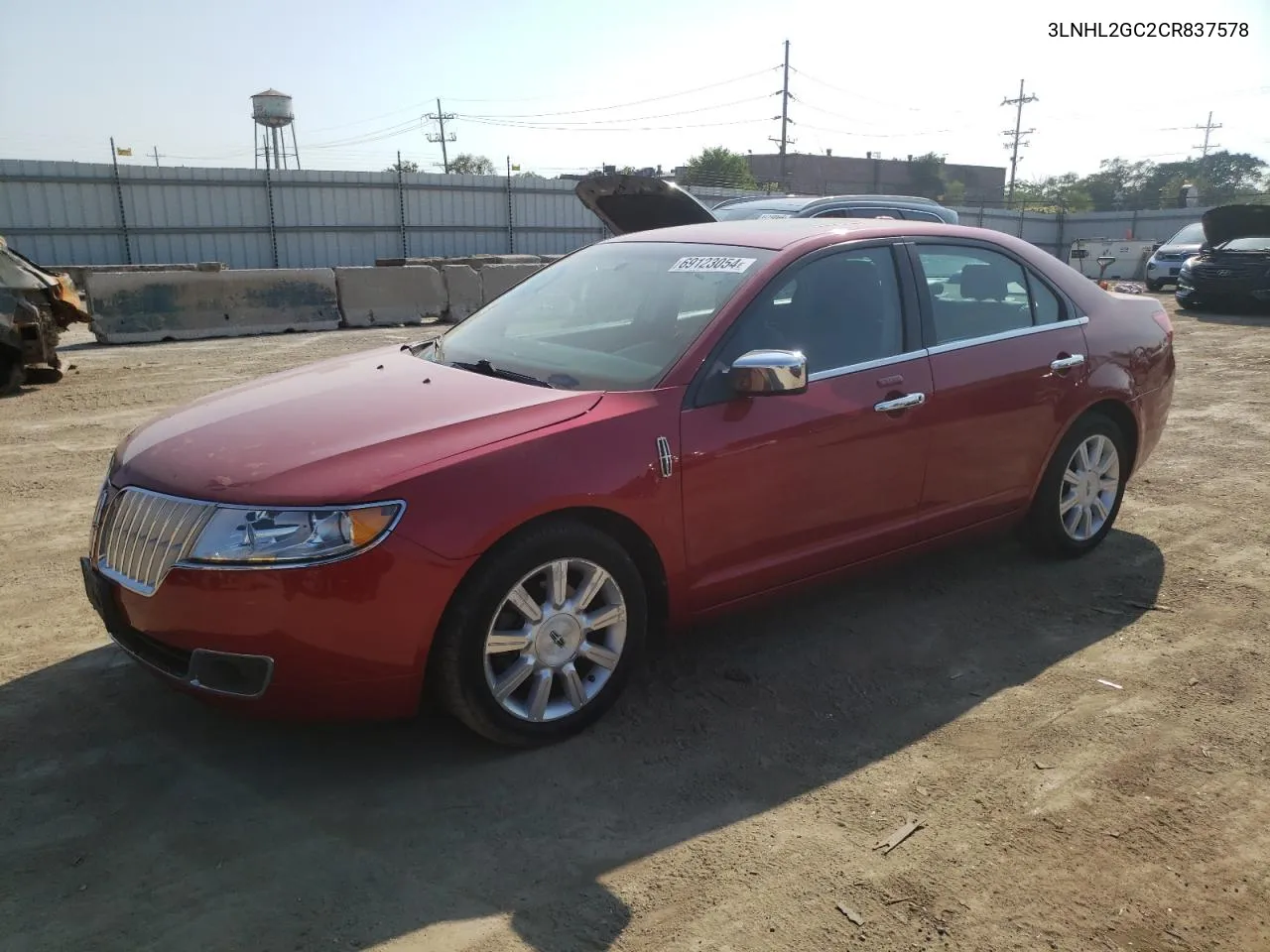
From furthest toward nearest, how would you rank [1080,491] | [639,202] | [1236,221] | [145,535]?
[1236,221]
[639,202]
[1080,491]
[145,535]

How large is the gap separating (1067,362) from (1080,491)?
691 mm

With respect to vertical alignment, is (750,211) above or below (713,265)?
above

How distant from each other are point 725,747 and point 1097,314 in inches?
118

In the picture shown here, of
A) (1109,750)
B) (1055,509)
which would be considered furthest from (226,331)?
(1109,750)

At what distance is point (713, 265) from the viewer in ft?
13.0

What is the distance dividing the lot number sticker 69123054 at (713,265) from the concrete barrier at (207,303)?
11.3 metres

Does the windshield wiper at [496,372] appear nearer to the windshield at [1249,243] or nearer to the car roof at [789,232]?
the car roof at [789,232]

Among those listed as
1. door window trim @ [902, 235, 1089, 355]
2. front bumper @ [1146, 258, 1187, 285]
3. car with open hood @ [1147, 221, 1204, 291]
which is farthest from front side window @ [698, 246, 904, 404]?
front bumper @ [1146, 258, 1187, 285]

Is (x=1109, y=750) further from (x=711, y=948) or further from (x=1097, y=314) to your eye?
(x=1097, y=314)

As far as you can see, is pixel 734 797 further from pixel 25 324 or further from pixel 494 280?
pixel 494 280

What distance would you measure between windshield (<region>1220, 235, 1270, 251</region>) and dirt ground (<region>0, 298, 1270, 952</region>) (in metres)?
14.7

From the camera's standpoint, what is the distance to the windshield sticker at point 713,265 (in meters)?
3.87

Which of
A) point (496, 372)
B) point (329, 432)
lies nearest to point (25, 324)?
point (496, 372)

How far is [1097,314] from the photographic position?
4852 mm
